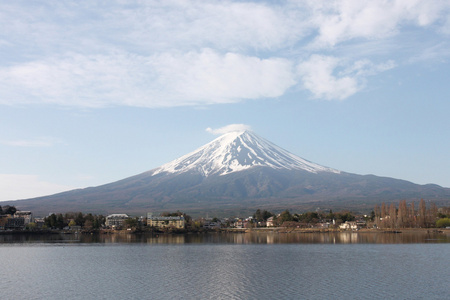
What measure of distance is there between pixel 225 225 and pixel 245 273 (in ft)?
292

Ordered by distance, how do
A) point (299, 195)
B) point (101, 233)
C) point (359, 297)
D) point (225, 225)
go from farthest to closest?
point (299, 195), point (225, 225), point (101, 233), point (359, 297)

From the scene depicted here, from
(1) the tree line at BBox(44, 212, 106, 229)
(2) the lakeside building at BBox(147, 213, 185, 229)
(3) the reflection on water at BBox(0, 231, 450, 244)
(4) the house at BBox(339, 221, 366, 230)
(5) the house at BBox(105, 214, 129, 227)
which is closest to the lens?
(3) the reflection on water at BBox(0, 231, 450, 244)

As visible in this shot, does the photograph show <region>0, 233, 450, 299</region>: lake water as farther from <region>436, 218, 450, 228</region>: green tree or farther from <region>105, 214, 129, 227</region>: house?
<region>105, 214, 129, 227</region>: house

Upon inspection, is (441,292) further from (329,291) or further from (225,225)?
(225,225)

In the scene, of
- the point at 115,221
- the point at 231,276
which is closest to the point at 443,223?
the point at 231,276

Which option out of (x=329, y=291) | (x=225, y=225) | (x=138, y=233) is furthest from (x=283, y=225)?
(x=329, y=291)

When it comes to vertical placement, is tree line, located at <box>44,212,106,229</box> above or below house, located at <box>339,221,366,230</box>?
above

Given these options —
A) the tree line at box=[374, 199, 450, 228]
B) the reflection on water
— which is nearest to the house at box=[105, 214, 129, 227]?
the reflection on water

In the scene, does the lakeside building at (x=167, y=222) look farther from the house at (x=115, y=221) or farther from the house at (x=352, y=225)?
the house at (x=352, y=225)

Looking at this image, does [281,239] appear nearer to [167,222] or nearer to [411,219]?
[411,219]

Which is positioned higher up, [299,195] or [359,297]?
[299,195]

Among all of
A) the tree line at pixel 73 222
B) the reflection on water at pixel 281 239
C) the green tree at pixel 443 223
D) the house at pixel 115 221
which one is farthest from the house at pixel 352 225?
the tree line at pixel 73 222

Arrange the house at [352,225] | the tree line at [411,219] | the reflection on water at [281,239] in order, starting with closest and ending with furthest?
the reflection on water at [281,239] < the tree line at [411,219] < the house at [352,225]

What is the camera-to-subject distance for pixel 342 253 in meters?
41.8
